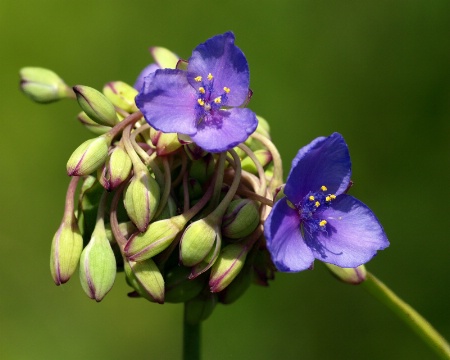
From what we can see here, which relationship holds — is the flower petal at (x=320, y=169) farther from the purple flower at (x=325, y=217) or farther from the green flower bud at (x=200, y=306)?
the green flower bud at (x=200, y=306)

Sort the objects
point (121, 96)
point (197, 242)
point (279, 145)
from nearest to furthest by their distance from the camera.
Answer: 1. point (197, 242)
2. point (121, 96)
3. point (279, 145)

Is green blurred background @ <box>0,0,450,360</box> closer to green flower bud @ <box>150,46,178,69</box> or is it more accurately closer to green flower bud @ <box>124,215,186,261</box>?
green flower bud @ <box>150,46,178,69</box>

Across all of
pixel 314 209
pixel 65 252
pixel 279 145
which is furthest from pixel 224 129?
pixel 279 145

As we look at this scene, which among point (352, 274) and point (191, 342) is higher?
point (352, 274)

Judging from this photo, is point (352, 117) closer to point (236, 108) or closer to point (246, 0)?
point (246, 0)

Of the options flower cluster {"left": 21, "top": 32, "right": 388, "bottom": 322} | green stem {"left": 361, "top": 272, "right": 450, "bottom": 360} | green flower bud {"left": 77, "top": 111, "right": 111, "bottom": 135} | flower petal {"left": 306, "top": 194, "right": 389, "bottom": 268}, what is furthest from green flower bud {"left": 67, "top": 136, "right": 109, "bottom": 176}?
green stem {"left": 361, "top": 272, "right": 450, "bottom": 360}

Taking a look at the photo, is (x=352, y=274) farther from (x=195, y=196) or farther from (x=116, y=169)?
(x=116, y=169)
